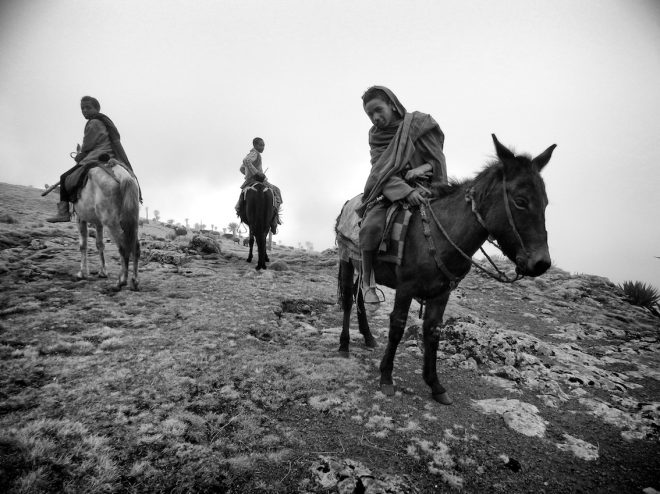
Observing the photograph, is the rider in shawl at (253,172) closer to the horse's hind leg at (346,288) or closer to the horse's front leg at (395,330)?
the horse's hind leg at (346,288)

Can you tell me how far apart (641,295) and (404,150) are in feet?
28.4

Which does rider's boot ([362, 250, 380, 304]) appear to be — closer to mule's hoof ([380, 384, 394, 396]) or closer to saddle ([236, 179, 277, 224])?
mule's hoof ([380, 384, 394, 396])

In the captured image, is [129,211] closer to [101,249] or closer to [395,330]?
[101,249]

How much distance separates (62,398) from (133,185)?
14.6 ft

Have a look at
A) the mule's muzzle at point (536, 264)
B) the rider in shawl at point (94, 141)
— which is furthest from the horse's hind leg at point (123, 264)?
the mule's muzzle at point (536, 264)

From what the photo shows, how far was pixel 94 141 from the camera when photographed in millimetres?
6250

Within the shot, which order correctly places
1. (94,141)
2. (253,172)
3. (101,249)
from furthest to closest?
(253,172), (94,141), (101,249)

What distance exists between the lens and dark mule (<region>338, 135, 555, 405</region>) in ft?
8.11

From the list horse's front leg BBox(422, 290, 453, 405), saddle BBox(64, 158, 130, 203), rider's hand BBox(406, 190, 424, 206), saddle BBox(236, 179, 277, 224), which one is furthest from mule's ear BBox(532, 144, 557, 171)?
saddle BBox(236, 179, 277, 224)

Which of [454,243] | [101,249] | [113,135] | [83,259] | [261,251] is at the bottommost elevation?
[83,259]

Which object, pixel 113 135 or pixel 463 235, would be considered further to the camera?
pixel 113 135

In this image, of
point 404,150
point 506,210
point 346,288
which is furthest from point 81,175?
point 506,210

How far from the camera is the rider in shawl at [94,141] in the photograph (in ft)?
20.2

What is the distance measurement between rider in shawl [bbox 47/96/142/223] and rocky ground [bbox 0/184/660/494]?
5.32 feet
